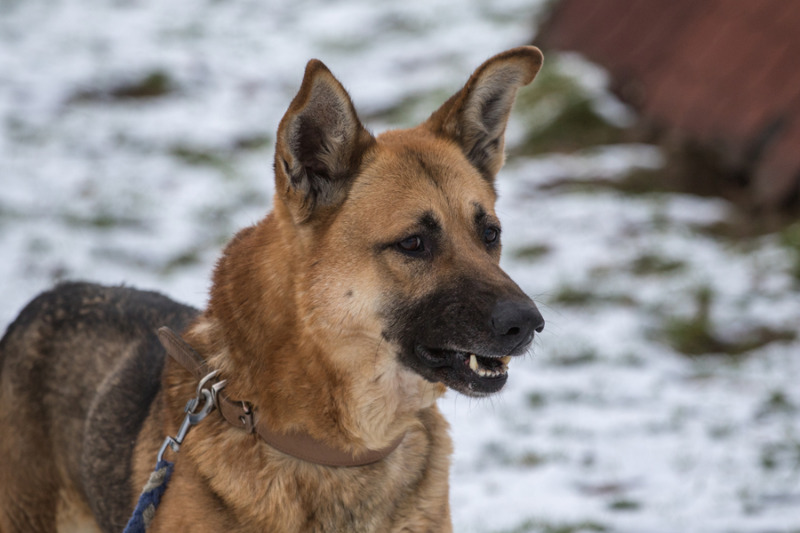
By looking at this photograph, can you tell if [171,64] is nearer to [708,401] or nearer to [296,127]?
[708,401]

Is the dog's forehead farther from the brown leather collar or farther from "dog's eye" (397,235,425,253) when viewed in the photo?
the brown leather collar

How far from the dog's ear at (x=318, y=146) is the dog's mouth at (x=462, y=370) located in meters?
0.66

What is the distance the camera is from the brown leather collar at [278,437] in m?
2.88

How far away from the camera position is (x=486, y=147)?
3.57 meters

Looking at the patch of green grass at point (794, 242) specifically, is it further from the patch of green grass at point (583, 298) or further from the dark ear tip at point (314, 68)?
the dark ear tip at point (314, 68)

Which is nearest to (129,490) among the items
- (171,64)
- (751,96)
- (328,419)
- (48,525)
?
(48,525)

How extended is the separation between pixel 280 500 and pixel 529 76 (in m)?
1.81

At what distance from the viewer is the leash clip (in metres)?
2.89

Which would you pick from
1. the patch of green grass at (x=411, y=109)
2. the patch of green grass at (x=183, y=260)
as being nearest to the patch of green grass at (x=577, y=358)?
the patch of green grass at (x=183, y=260)

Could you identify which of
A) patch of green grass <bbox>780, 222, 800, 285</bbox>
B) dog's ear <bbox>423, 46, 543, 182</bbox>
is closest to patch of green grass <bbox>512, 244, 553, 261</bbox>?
patch of green grass <bbox>780, 222, 800, 285</bbox>

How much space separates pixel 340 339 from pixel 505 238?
5520 mm

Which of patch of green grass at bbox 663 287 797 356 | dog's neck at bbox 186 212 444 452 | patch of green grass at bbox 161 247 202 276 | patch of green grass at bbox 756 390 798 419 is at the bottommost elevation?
dog's neck at bbox 186 212 444 452

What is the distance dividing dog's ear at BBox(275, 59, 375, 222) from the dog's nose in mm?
741

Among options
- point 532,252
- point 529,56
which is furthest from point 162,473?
point 532,252
